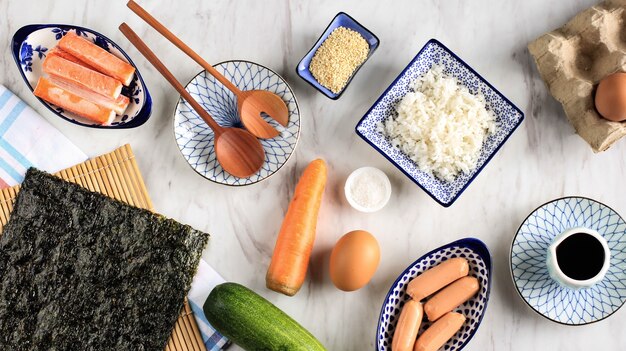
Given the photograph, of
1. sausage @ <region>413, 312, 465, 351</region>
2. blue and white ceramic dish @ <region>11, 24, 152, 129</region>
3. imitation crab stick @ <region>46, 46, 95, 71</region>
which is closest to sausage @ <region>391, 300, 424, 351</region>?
sausage @ <region>413, 312, 465, 351</region>

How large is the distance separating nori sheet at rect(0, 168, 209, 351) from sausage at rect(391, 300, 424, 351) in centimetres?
55

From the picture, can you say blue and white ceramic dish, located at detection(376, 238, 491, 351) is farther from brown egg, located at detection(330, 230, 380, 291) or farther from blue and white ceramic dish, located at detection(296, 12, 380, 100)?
blue and white ceramic dish, located at detection(296, 12, 380, 100)

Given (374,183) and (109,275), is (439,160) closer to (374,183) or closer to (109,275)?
(374,183)

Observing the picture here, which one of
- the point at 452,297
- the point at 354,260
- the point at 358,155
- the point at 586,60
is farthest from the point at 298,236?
the point at 586,60

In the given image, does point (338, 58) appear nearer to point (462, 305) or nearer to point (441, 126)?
point (441, 126)

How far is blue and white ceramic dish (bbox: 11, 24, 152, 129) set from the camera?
5.45 ft

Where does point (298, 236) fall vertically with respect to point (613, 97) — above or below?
below

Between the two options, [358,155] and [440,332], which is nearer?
[440,332]

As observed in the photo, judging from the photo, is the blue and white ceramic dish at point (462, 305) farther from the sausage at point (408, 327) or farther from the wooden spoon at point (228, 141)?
the wooden spoon at point (228, 141)

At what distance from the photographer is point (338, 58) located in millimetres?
1643

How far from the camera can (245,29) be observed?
1752 mm

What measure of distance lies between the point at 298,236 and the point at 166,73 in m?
0.54

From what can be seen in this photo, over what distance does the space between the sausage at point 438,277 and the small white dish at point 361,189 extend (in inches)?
8.5

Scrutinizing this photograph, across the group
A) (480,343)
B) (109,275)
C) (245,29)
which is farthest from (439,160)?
(109,275)
